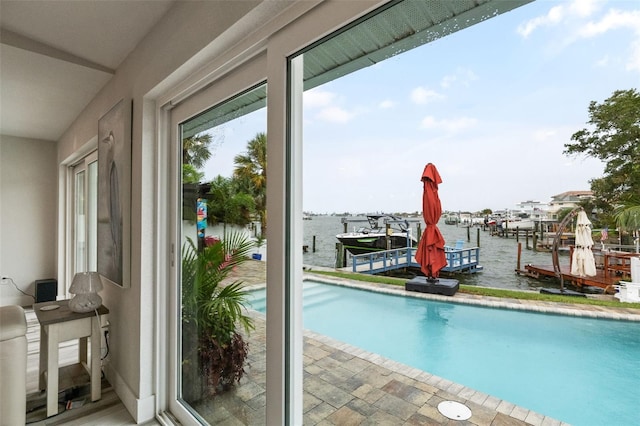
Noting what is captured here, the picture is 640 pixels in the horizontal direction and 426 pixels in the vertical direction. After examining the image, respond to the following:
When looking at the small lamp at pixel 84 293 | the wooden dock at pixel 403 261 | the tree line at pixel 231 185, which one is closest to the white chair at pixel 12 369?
the small lamp at pixel 84 293

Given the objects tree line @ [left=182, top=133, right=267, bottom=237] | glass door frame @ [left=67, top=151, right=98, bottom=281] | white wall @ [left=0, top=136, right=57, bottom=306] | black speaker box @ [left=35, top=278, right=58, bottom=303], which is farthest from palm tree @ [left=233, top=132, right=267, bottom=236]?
white wall @ [left=0, top=136, right=57, bottom=306]

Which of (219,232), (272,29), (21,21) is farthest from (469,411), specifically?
(21,21)

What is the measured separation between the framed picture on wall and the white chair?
0.55 m

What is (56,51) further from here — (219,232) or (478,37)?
(478,37)

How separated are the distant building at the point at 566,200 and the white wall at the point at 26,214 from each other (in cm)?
593

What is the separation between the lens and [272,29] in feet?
4.11

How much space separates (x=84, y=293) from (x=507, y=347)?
2.52m

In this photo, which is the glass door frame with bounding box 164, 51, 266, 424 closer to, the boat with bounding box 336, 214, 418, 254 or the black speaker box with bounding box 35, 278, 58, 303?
the boat with bounding box 336, 214, 418, 254

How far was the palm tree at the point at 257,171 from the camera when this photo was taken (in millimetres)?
1443

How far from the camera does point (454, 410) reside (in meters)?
1.23

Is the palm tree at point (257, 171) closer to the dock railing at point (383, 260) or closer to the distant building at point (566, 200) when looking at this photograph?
the dock railing at point (383, 260)

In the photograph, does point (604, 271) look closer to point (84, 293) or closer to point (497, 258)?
point (497, 258)

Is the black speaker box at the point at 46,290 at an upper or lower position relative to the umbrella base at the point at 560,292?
lower

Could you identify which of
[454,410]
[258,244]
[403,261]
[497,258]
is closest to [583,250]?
[497,258]
